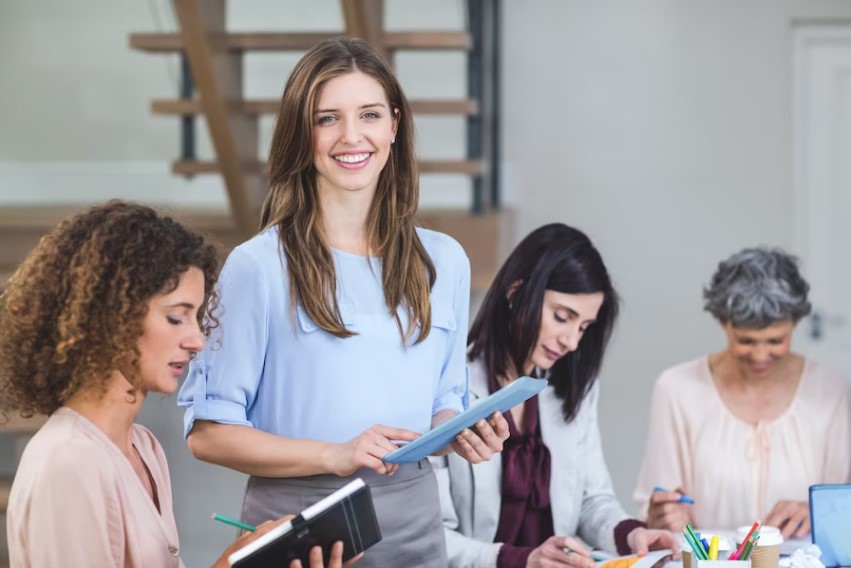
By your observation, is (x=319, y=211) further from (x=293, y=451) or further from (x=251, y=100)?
(x=251, y=100)

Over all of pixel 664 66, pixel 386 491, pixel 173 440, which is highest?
pixel 664 66

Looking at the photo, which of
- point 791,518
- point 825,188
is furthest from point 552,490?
point 825,188

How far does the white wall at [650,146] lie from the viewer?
506cm

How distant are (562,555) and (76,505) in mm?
884

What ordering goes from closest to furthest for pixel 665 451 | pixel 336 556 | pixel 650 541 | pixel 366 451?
pixel 336 556
pixel 366 451
pixel 650 541
pixel 665 451

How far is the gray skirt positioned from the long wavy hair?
0.21 meters

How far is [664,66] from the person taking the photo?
5086 mm

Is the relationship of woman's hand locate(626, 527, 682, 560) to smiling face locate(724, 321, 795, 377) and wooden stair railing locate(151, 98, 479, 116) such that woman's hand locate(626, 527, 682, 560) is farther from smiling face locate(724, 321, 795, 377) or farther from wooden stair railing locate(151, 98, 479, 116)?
wooden stair railing locate(151, 98, 479, 116)

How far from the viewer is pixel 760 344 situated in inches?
105

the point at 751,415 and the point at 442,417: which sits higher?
the point at 442,417

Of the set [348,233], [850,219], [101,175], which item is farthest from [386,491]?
[101,175]

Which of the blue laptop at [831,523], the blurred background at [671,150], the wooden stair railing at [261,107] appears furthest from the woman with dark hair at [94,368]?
the blurred background at [671,150]

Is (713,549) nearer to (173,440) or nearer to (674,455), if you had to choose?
(674,455)

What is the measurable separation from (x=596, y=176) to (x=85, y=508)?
12.9ft
